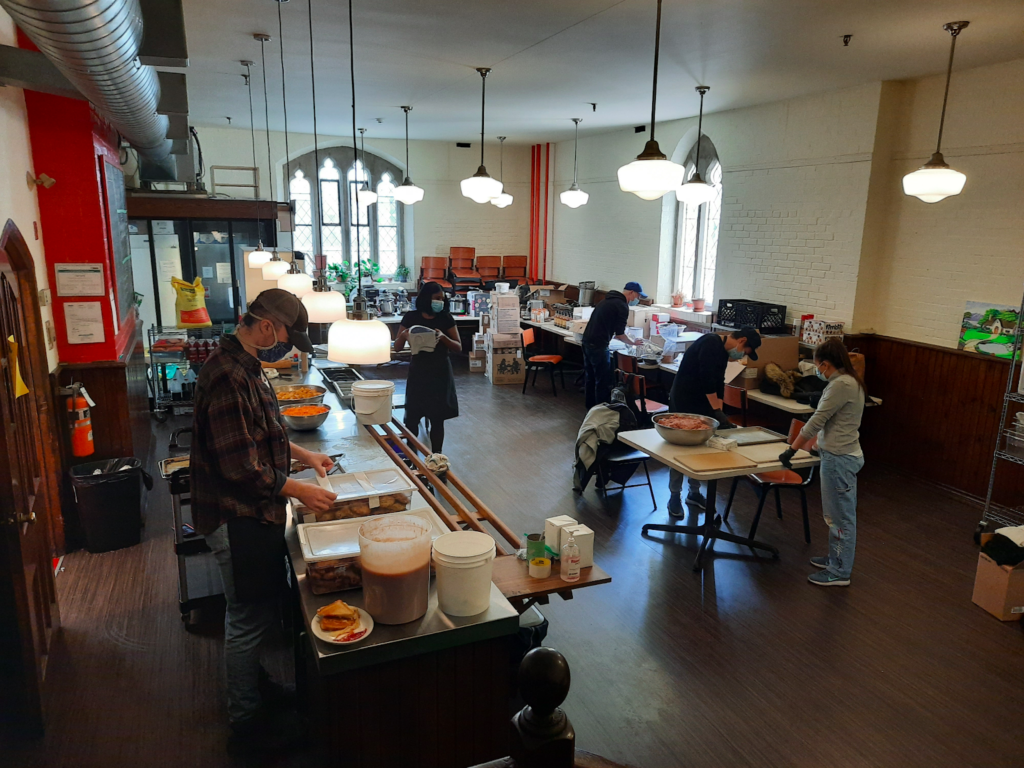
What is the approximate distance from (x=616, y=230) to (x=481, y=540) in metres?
9.04

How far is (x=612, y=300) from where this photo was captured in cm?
761

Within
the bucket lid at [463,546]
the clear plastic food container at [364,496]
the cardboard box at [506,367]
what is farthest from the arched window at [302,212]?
the bucket lid at [463,546]

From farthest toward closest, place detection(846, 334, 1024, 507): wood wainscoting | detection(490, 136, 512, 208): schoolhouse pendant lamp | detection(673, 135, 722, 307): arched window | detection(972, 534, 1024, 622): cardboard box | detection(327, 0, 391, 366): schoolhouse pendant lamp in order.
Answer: detection(490, 136, 512, 208): schoolhouse pendant lamp
detection(673, 135, 722, 307): arched window
detection(846, 334, 1024, 507): wood wainscoting
detection(972, 534, 1024, 622): cardboard box
detection(327, 0, 391, 366): schoolhouse pendant lamp

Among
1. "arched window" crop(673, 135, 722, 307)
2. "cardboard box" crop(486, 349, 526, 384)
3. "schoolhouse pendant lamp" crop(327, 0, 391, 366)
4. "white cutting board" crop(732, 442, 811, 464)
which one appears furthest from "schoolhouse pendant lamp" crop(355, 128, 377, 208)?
"schoolhouse pendant lamp" crop(327, 0, 391, 366)

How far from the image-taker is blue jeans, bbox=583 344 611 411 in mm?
7867

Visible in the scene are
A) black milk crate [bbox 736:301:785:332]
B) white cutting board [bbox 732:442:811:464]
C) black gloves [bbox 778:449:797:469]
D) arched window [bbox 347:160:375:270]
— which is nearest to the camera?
black gloves [bbox 778:449:797:469]

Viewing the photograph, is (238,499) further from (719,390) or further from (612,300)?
Result: (612,300)

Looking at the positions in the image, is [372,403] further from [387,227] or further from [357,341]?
[387,227]

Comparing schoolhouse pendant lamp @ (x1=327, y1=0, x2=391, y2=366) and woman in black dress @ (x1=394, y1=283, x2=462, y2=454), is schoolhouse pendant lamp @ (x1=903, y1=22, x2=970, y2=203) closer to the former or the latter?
woman in black dress @ (x1=394, y1=283, x2=462, y2=454)

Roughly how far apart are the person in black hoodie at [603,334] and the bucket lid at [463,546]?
5.46 meters

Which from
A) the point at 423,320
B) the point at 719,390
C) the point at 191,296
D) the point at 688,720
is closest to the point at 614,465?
the point at 719,390

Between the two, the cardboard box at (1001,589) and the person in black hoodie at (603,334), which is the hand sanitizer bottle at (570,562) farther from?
the person in black hoodie at (603,334)

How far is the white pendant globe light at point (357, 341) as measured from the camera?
309cm

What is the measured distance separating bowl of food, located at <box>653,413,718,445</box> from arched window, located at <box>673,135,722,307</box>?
14.8 ft
